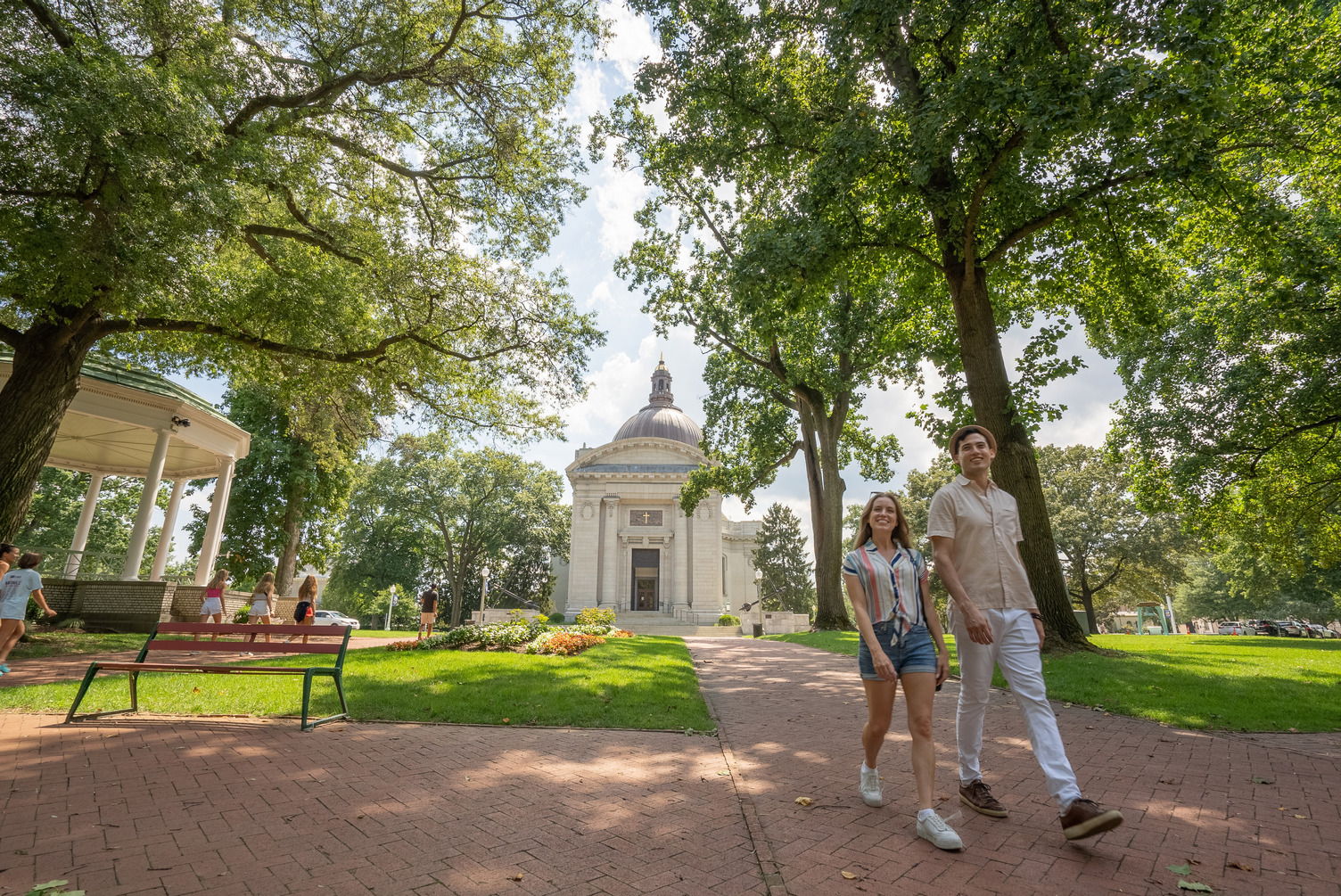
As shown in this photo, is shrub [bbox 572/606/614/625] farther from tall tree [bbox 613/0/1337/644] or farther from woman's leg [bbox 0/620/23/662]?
woman's leg [bbox 0/620/23/662]

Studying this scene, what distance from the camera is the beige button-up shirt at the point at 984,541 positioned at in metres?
3.82

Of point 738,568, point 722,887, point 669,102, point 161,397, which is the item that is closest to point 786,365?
point 669,102

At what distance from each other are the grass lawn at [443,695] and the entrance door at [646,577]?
3617 cm

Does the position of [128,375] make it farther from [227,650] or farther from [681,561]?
[681,561]

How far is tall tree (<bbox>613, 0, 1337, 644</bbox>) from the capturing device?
26.7ft

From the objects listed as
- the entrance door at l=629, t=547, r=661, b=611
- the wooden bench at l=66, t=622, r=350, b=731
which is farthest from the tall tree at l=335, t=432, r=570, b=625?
the wooden bench at l=66, t=622, r=350, b=731

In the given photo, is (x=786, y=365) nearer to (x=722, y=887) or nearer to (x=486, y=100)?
(x=486, y=100)

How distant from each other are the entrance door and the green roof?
3201cm

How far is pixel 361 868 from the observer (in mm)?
3016

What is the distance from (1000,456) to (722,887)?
9273 millimetres

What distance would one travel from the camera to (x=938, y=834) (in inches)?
129

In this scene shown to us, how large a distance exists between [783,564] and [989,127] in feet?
173

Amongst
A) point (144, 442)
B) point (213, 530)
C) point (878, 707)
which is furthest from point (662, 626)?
point (878, 707)

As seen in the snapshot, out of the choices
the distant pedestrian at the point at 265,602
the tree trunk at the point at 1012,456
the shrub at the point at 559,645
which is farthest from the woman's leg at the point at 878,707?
the distant pedestrian at the point at 265,602
